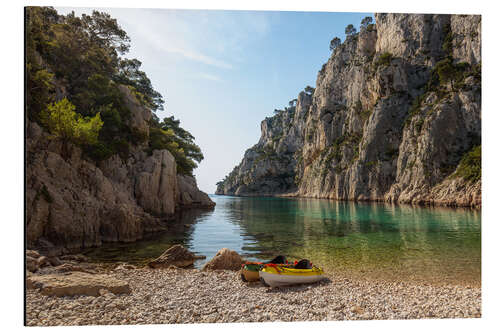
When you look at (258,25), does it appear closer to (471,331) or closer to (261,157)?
(471,331)

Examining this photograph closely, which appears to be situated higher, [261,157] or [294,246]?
[261,157]

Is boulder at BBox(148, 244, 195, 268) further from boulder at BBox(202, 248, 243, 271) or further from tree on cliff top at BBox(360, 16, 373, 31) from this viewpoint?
tree on cliff top at BBox(360, 16, 373, 31)

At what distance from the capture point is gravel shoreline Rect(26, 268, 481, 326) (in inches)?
218

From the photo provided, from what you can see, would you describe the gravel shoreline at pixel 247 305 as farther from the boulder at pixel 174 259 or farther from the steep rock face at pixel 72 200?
the steep rock face at pixel 72 200

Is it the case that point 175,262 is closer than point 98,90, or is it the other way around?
point 175,262

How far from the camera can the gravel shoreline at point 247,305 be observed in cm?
554

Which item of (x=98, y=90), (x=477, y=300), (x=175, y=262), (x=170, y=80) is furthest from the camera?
(x=98, y=90)

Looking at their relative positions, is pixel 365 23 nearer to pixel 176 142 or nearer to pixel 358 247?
pixel 176 142

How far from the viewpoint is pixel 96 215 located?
Result: 15445mm

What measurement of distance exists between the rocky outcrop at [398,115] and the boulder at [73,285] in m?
24.0

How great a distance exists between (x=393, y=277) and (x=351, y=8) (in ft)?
28.3

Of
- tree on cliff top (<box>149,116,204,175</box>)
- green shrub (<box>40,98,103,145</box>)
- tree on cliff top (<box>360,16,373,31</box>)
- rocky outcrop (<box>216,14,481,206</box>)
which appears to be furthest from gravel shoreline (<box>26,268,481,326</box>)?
tree on cliff top (<box>360,16,373,31</box>)

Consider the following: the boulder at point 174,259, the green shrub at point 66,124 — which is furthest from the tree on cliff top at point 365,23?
the boulder at point 174,259

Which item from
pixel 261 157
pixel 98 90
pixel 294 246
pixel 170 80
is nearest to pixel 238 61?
pixel 170 80
